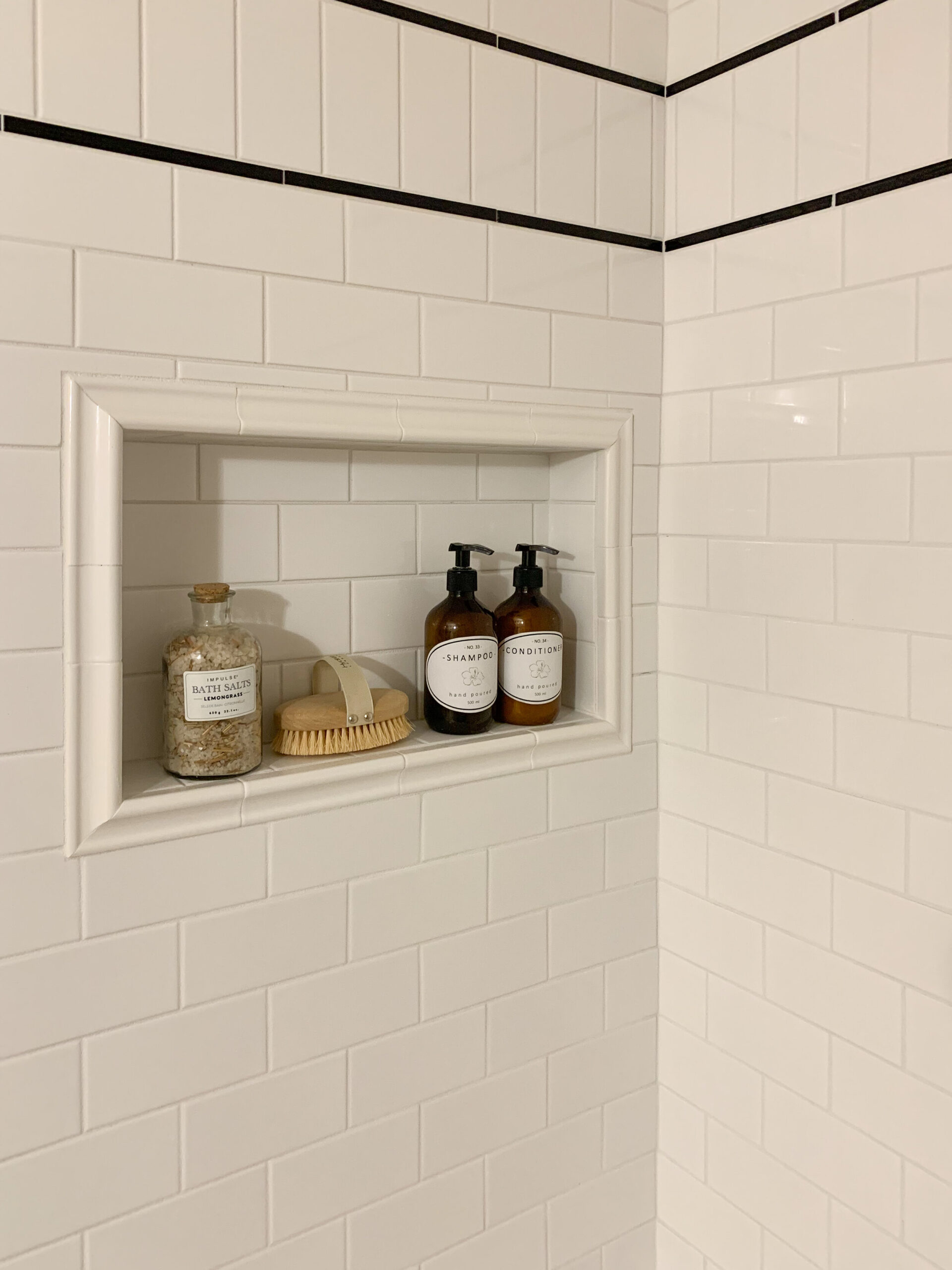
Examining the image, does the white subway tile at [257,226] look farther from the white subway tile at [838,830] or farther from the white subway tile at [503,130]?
the white subway tile at [838,830]

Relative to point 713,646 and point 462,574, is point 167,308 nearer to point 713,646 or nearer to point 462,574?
point 462,574

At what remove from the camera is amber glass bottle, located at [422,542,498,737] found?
46.8 inches

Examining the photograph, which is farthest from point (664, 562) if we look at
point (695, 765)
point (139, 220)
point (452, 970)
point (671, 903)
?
point (139, 220)

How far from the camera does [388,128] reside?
108 centimetres

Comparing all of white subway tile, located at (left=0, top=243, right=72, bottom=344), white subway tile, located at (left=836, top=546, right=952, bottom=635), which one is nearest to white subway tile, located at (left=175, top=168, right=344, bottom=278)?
white subway tile, located at (left=0, top=243, right=72, bottom=344)

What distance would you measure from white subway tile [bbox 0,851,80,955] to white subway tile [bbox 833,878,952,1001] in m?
0.82

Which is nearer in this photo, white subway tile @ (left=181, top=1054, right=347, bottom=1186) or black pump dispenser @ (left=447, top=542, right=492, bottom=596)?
white subway tile @ (left=181, top=1054, right=347, bottom=1186)

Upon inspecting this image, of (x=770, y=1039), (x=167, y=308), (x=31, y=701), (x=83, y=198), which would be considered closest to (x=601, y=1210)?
(x=770, y=1039)

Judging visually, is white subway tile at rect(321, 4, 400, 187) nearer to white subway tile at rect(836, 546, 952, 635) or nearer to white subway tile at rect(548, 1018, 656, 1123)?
white subway tile at rect(836, 546, 952, 635)

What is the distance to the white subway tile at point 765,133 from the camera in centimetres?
115

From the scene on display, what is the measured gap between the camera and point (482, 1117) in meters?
1.24

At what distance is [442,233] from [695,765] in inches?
28.8

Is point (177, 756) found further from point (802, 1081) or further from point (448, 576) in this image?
point (802, 1081)

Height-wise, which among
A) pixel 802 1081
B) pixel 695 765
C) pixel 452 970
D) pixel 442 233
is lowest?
pixel 802 1081
